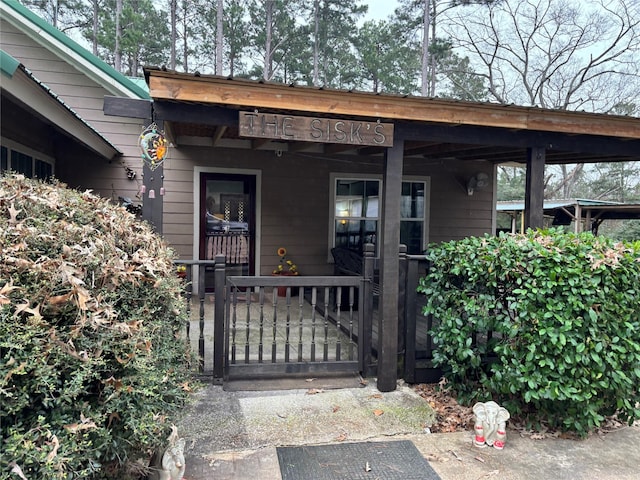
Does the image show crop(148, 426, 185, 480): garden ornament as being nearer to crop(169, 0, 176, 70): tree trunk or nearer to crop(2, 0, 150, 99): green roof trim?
crop(2, 0, 150, 99): green roof trim

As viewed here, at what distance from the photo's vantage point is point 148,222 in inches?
126

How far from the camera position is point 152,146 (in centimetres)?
314

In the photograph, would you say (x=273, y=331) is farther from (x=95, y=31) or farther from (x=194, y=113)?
(x=95, y=31)

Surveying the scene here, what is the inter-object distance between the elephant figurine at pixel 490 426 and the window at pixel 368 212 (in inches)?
178

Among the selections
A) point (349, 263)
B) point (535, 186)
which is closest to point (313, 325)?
point (349, 263)

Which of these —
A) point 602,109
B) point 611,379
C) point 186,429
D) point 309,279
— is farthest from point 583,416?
point 602,109

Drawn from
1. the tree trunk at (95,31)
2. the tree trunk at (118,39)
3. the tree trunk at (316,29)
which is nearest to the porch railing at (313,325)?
the tree trunk at (118,39)

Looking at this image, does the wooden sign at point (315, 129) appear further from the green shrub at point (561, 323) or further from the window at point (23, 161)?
the window at point (23, 161)

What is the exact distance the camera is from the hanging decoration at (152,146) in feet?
10.2

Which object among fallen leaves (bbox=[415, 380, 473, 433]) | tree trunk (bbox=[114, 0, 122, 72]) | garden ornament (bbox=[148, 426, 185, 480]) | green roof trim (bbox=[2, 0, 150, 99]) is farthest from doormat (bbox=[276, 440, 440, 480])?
tree trunk (bbox=[114, 0, 122, 72])

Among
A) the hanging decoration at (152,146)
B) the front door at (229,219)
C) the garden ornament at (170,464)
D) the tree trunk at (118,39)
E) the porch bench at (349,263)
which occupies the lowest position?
the garden ornament at (170,464)

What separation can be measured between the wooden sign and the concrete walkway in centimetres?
190

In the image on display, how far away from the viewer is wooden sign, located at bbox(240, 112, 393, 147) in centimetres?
314

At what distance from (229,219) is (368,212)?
2204mm
